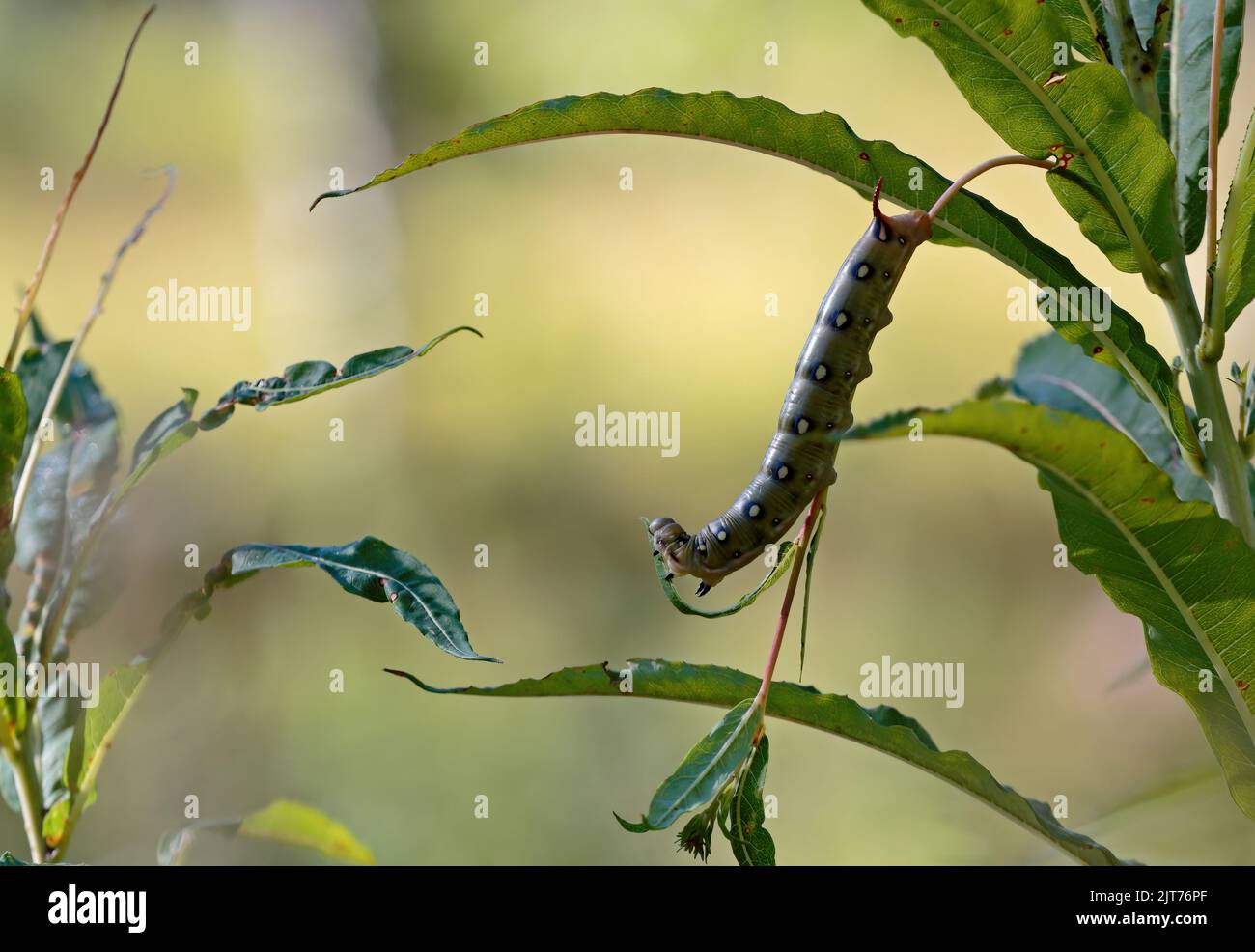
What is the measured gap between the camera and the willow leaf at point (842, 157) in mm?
411

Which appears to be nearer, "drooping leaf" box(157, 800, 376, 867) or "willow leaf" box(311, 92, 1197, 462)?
"willow leaf" box(311, 92, 1197, 462)

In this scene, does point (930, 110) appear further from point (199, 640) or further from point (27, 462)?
point (27, 462)

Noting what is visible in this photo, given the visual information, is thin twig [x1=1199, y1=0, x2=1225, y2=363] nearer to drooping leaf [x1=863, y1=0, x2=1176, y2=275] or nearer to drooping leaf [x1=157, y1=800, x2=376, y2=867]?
drooping leaf [x1=863, y1=0, x2=1176, y2=275]

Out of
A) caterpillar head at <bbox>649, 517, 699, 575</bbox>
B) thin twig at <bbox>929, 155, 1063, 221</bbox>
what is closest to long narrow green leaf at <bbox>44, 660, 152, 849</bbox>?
caterpillar head at <bbox>649, 517, 699, 575</bbox>

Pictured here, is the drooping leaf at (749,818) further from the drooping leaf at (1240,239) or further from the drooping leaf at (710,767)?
the drooping leaf at (1240,239)

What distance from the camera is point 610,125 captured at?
42 cm

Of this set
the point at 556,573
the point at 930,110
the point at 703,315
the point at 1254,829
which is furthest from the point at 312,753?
the point at 930,110

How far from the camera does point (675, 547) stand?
48cm

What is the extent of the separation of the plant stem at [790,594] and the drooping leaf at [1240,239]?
0.60 feet

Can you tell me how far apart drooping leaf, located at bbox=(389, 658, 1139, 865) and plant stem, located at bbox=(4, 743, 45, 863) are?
0.64ft

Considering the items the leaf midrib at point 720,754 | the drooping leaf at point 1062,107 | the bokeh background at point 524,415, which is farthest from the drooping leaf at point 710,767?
the bokeh background at point 524,415

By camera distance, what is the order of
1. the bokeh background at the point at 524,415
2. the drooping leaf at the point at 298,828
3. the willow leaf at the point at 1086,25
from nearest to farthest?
the willow leaf at the point at 1086,25 → the drooping leaf at the point at 298,828 → the bokeh background at the point at 524,415

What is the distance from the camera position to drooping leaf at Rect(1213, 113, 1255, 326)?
16.3 inches
